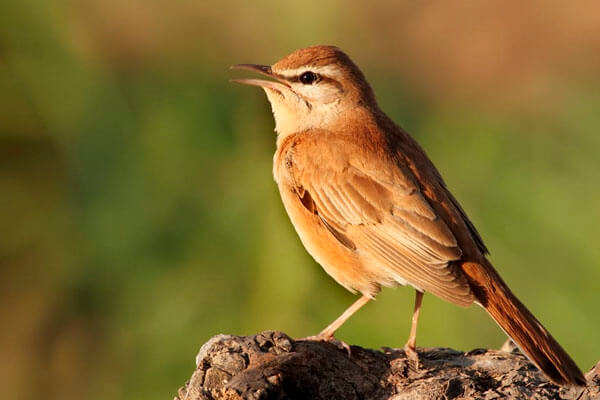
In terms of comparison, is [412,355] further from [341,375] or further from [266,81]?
[266,81]

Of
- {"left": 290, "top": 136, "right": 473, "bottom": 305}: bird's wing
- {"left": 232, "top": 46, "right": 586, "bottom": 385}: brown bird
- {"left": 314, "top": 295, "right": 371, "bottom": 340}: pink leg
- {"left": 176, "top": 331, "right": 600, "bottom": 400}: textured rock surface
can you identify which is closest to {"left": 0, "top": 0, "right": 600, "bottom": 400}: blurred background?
{"left": 314, "top": 295, "right": 371, "bottom": 340}: pink leg

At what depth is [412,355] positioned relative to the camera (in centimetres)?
504

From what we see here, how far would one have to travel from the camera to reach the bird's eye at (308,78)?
5.99 metres

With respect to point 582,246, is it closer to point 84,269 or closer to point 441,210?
point 441,210

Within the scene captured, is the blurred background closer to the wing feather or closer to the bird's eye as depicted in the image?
the bird's eye

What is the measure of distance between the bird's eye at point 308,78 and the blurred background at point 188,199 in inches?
32.8

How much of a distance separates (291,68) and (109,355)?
6.42 ft

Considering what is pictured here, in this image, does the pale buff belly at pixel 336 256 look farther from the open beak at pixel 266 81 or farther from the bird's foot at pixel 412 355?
the open beak at pixel 266 81

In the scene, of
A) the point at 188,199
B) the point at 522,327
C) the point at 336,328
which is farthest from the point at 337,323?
the point at 188,199

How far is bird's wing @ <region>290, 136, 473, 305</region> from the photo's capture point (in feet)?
16.9

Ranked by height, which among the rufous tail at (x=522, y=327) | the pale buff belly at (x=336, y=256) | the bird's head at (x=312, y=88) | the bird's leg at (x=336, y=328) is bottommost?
the rufous tail at (x=522, y=327)

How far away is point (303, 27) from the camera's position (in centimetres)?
744

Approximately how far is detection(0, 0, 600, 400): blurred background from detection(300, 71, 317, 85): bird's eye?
83cm

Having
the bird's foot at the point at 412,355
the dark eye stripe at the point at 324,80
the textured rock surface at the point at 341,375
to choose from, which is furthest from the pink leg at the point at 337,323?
the dark eye stripe at the point at 324,80
